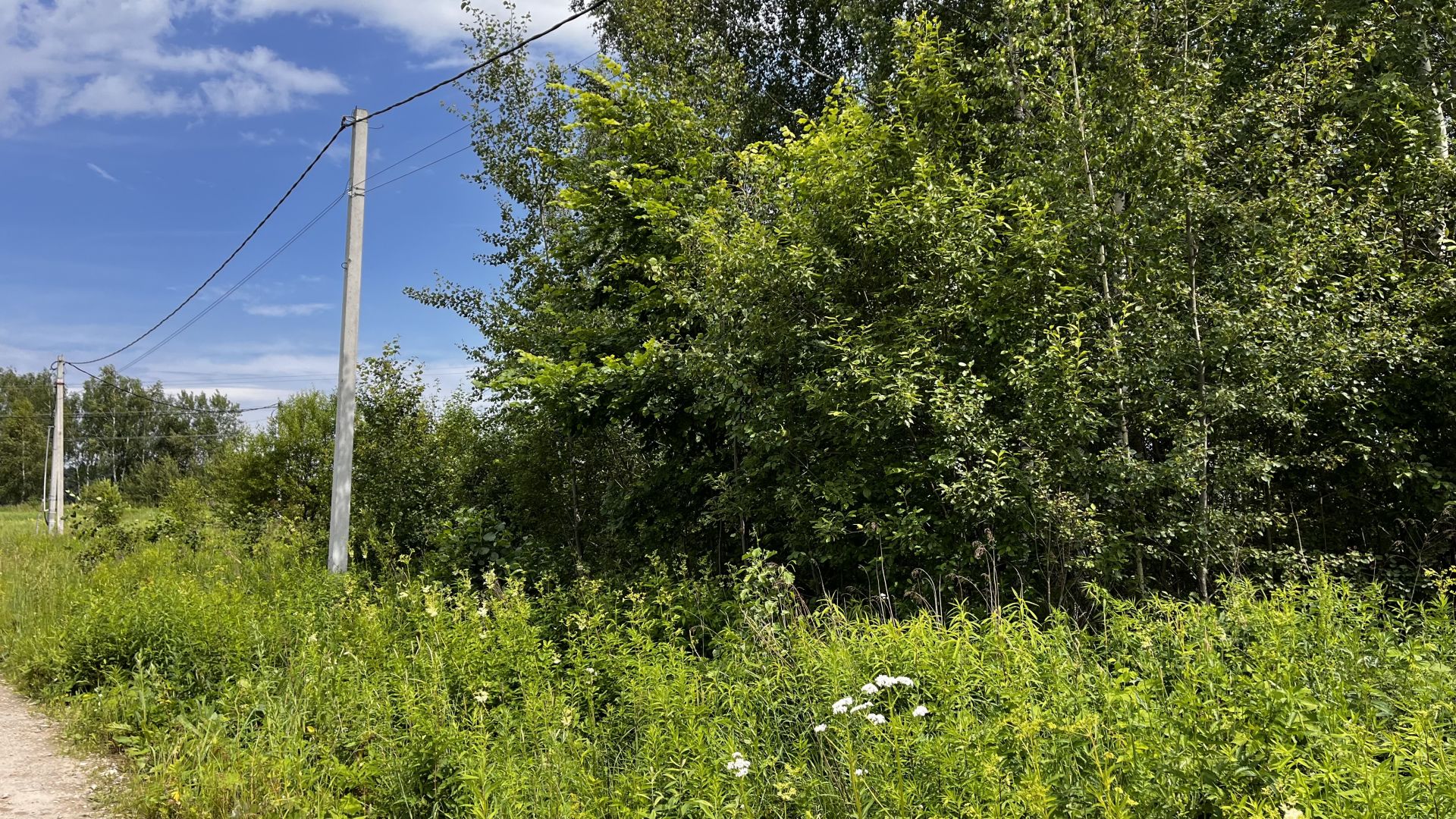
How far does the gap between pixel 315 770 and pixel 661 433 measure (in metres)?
5.00

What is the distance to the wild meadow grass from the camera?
8.11 ft

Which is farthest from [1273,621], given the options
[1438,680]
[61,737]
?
[61,737]

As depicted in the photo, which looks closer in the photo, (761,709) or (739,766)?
(739,766)

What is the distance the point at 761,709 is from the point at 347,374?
624 cm

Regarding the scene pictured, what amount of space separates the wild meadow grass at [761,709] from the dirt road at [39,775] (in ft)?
0.69

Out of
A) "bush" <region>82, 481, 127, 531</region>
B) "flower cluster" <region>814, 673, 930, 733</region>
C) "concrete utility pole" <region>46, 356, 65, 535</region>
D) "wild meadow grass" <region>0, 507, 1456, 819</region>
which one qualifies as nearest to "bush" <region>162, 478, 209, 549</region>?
"bush" <region>82, 481, 127, 531</region>

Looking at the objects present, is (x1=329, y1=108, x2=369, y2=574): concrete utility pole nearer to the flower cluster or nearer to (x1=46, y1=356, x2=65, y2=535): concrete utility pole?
the flower cluster

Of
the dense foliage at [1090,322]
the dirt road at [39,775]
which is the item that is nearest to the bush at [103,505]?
the dirt road at [39,775]

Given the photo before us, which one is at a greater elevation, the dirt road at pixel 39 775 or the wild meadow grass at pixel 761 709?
the wild meadow grass at pixel 761 709

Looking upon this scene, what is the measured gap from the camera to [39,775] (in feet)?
15.2

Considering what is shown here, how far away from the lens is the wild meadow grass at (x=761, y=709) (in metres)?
2.47

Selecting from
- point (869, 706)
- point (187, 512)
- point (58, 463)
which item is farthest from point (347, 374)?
point (58, 463)

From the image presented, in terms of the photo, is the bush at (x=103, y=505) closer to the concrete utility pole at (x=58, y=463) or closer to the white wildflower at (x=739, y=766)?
the concrete utility pole at (x=58, y=463)

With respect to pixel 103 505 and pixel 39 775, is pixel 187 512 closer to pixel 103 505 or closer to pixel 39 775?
pixel 103 505
